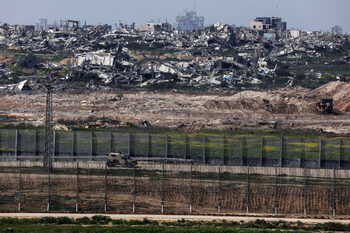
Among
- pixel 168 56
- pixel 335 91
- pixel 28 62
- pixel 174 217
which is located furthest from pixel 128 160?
pixel 168 56

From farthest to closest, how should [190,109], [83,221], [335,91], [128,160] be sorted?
[335,91] → [190,109] → [128,160] → [83,221]


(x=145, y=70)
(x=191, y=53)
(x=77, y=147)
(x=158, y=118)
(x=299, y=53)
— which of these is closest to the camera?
(x=77, y=147)

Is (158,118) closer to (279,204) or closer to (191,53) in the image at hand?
(279,204)

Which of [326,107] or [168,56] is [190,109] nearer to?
[326,107]

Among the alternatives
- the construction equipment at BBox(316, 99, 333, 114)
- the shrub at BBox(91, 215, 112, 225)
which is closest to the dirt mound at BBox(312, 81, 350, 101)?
the construction equipment at BBox(316, 99, 333, 114)

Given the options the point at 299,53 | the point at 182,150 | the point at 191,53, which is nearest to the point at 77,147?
the point at 182,150
